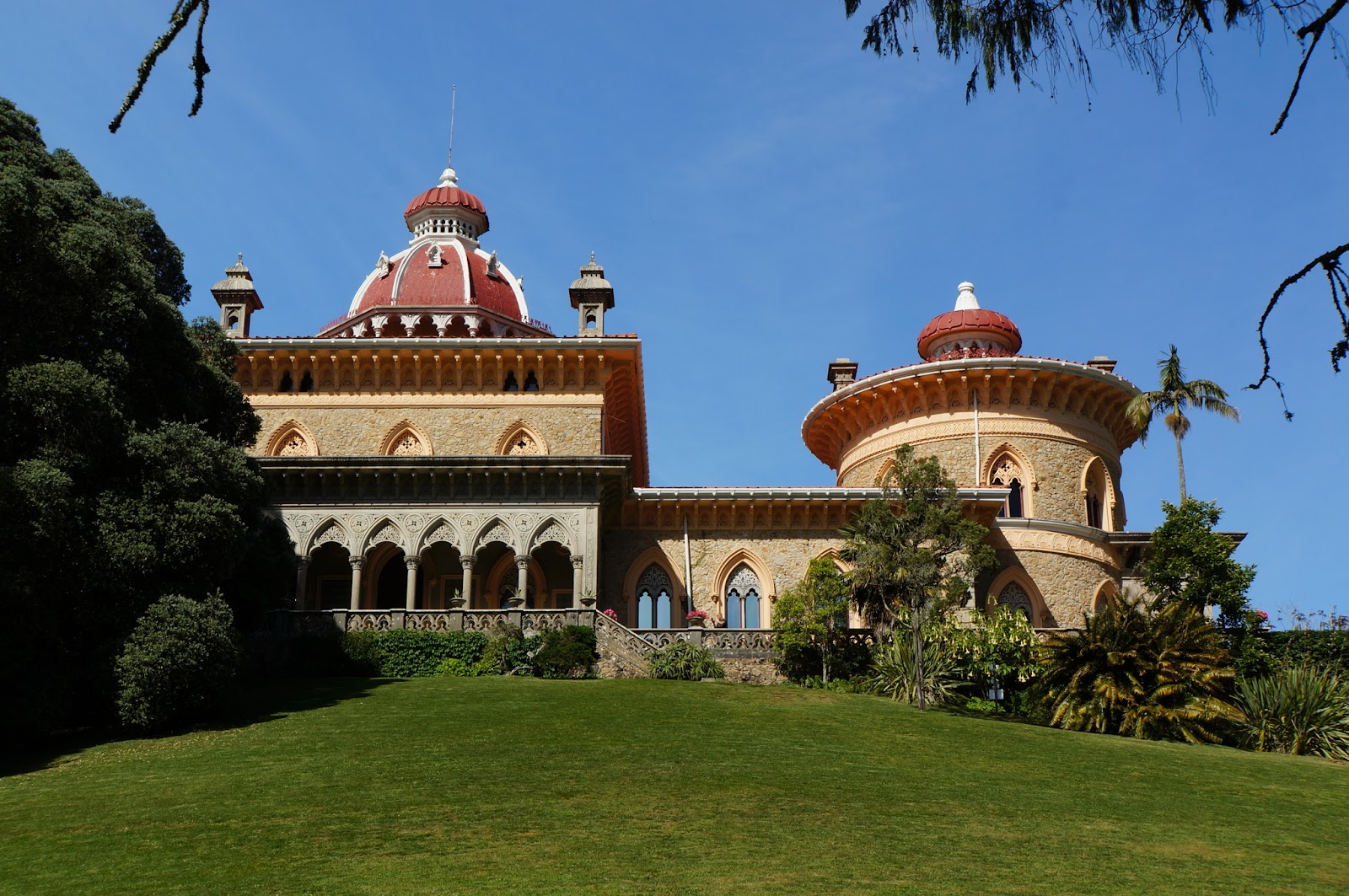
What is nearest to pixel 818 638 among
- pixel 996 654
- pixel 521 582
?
pixel 996 654

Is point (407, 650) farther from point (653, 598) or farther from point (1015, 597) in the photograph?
point (1015, 597)

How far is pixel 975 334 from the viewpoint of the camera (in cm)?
4169

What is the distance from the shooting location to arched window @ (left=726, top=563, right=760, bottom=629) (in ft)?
113

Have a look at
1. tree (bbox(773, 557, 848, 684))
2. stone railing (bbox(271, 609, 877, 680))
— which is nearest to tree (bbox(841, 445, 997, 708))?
tree (bbox(773, 557, 848, 684))

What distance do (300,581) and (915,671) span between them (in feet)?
48.9

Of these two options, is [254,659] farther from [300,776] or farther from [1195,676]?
[1195,676]

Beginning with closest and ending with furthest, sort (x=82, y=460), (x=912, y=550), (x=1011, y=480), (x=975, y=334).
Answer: (x=82, y=460)
(x=912, y=550)
(x=1011, y=480)
(x=975, y=334)

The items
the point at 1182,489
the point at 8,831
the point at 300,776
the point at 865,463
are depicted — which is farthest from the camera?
the point at 865,463

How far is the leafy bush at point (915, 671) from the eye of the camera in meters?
25.7

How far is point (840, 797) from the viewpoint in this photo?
1556cm

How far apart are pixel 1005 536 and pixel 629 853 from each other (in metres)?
25.4

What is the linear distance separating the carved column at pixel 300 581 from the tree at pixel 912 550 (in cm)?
1296

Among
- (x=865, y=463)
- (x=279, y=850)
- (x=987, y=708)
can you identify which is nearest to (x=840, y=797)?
(x=279, y=850)

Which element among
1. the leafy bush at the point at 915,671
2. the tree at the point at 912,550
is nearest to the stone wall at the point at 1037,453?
the tree at the point at 912,550
